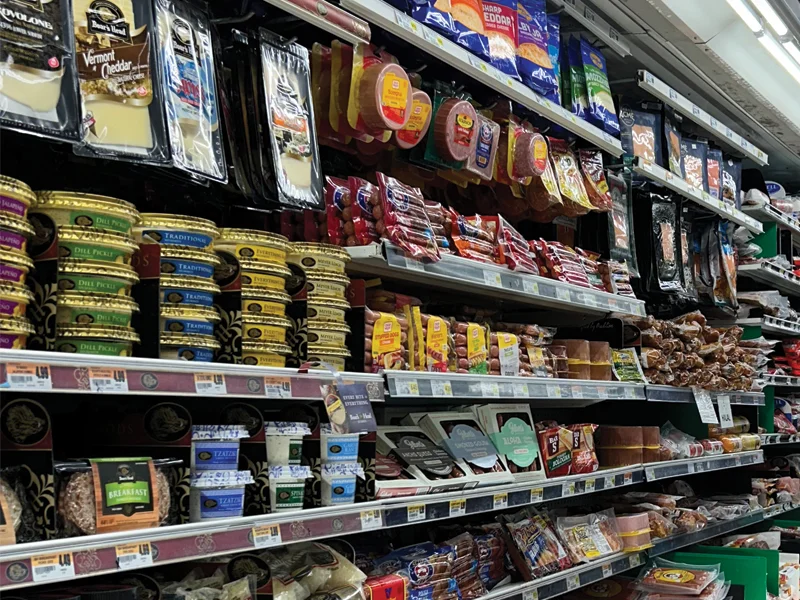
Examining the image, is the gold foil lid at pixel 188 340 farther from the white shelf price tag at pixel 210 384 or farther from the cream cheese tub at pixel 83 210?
the cream cheese tub at pixel 83 210

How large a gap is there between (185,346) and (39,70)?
55cm

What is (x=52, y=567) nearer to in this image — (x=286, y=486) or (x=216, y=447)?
(x=216, y=447)

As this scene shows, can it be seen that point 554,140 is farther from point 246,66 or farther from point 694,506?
point 694,506

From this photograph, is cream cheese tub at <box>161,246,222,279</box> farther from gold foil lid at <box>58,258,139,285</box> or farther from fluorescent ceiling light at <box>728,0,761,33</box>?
fluorescent ceiling light at <box>728,0,761,33</box>

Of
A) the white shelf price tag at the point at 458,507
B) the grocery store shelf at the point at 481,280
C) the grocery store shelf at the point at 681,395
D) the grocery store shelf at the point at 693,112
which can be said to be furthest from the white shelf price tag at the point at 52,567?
the grocery store shelf at the point at 693,112

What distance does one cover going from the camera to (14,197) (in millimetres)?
1478

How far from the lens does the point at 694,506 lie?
16.0ft

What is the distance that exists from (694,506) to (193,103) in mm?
3858

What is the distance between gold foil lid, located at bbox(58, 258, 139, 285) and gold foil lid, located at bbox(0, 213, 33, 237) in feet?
0.30

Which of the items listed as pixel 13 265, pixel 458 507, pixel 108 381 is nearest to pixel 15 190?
pixel 13 265

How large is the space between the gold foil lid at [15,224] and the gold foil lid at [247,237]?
49 cm

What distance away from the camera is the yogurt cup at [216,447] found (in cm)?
180

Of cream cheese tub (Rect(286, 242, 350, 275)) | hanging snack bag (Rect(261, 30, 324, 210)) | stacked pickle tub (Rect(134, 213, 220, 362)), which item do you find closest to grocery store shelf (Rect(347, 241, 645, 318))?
cream cheese tub (Rect(286, 242, 350, 275))

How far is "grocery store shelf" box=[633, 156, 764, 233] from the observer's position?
4.16 meters
